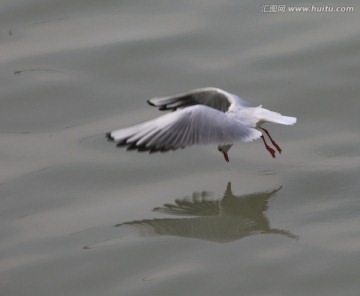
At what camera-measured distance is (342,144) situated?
6.89 meters

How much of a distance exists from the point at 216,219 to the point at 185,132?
541 mm

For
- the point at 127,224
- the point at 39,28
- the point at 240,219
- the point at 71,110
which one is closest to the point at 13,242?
the point at 127,224

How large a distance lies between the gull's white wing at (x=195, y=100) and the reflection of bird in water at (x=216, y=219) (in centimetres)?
62

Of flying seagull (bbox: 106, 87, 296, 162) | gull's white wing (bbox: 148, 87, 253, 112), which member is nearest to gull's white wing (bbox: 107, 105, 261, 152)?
flying seagull (bbox: 106, 87, 296, 162)

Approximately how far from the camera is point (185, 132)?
6.34m

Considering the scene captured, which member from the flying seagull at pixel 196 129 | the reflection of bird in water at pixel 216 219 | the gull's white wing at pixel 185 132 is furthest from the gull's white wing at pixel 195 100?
the reflection of bird in water at pixel 216 219

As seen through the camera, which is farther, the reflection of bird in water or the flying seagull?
the flying seagull

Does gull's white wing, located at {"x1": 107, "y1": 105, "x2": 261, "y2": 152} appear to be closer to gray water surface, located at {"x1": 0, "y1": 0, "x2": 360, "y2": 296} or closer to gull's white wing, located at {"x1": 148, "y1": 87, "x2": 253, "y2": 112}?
gray water surface, located at {"x1": 0, "y1": 0, "x2": 360, "y2": 296}

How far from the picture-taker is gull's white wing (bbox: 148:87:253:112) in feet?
22.7

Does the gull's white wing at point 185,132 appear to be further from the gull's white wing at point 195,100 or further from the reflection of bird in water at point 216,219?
the gull's white wing at point 195,100

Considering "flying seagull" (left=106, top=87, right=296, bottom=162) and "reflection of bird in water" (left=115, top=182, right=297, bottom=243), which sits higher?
"flying seagull" (left=106, top=87, right=296, bottom=162)

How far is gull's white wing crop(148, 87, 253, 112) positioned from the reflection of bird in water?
2.04ft

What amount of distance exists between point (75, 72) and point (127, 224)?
2.24 meters

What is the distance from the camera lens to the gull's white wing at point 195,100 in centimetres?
692
